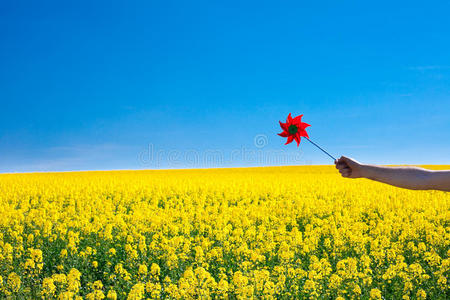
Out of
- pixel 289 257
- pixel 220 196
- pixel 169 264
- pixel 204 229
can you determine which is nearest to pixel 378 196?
pixel 220 196

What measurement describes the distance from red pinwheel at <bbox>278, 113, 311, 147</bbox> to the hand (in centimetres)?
99

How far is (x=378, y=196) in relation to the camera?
1552 centimetres

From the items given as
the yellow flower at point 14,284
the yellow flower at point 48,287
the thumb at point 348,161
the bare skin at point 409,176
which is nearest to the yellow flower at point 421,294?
the bare skin at point 409,176

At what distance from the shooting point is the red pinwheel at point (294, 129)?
14.7 feet

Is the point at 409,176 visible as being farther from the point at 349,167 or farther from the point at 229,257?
the point at 229,257

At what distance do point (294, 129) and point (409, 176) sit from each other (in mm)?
1683

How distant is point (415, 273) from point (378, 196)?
10.4 m

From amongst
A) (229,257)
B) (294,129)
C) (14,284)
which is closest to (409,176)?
(294,129)

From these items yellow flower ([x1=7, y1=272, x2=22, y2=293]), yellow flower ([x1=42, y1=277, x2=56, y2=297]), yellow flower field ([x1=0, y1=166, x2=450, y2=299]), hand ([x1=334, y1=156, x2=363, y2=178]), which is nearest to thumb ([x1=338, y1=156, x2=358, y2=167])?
hand ([x1=334, y1=156, x2=363, y2=178])

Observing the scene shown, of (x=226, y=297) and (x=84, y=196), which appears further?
(x=84, y=196)

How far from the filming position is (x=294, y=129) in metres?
4.52

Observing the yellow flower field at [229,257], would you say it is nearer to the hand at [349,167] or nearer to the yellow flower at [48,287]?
the yellow flower at [48,287]

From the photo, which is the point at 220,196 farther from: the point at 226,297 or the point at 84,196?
the point at 226,297

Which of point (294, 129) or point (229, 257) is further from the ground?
point (294, 129)
